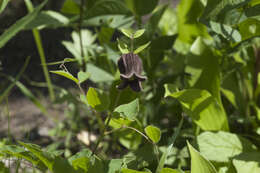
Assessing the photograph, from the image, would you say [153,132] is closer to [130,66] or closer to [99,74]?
[130,66]

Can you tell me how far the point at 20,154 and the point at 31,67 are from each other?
152 cm

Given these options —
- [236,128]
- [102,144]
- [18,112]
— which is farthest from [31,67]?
[236,128]

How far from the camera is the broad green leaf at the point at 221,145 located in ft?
2.89

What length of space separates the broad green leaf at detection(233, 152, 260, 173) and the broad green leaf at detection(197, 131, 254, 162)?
39mm

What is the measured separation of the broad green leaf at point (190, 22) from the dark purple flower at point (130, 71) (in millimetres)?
561

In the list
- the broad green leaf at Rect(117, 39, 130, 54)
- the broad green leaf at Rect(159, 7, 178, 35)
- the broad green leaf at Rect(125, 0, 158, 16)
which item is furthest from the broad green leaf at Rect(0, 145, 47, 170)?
the broad green leaf at Rect(159, 7, 178, 35)

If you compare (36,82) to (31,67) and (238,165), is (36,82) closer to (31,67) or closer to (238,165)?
(31,67)

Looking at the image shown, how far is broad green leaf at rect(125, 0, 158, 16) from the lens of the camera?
1003mm

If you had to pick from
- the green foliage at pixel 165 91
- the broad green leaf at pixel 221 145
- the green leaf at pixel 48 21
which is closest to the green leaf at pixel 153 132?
the green foliage at pixel 165 91

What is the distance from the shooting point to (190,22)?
1.24 m

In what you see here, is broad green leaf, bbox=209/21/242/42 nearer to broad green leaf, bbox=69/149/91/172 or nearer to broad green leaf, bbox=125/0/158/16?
broad green leaf, bbox=125/0/158/16

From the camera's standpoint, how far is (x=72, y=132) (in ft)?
5.24

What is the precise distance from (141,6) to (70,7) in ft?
0.86

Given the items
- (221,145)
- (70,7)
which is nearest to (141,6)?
(70,7)
